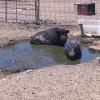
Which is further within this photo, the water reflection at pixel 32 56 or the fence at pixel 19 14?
the fence at pixel 19 14

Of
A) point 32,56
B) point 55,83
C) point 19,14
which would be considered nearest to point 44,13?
point 19,14

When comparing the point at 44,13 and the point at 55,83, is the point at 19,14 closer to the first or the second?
the point at 44,13

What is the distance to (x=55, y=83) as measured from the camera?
7.65m

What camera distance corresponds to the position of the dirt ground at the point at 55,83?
6.97m

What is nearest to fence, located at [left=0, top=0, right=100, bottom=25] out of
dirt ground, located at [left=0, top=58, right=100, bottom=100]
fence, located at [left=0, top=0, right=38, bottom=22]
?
fence, located at [left=0, top=0, right=38, bottom=22]

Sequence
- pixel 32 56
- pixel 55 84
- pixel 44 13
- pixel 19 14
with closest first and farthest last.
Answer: pixel 55 84 → pixel 32 56 → pixel 19 14 → pixel 44 13

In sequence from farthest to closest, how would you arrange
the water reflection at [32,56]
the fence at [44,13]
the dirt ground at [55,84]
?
the fence at [44,13], the water reflection at [32,56], the dirt ground at [55,84]

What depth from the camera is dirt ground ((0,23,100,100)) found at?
275 inches

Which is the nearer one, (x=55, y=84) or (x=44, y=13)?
(x=55, y=84)

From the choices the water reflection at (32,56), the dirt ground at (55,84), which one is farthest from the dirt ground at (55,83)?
the water reflection at (32,56)

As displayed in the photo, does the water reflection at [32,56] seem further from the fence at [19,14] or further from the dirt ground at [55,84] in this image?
the fence at [19,14]

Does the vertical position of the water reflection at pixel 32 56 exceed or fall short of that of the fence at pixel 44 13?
it falls short

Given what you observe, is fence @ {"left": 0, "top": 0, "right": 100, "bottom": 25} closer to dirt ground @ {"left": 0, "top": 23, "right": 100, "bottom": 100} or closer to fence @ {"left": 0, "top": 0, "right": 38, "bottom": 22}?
fence @ {"left": 0, "top": 0, "right": 38, "bottom": 22}

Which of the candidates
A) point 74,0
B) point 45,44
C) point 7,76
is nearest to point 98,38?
point 45,44
